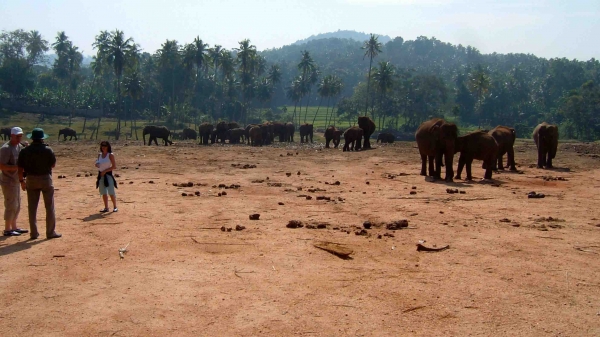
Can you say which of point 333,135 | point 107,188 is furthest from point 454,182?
point 333,135

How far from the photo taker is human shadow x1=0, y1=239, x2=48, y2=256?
9163mm

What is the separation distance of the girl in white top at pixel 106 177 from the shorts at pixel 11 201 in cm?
223

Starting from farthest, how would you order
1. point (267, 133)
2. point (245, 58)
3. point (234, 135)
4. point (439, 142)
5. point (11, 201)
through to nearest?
point (245, 58) → point (234, 135) → point (267, 133) → point (439, 142) → point (11, 201)

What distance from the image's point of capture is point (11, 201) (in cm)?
1027

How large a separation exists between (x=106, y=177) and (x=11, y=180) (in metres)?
2.45

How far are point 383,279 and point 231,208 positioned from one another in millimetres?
5942

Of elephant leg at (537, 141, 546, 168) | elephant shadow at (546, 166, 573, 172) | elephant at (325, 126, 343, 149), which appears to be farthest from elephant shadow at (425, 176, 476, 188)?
elephant at (325, 126, 343, 149)

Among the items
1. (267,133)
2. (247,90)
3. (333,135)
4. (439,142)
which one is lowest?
(267,133)

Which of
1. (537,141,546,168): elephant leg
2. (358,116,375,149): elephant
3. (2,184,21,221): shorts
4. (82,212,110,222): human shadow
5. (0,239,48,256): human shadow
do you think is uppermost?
Answer: (358,116,375,149): elephant

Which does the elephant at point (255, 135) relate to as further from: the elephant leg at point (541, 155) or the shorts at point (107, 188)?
the shorts at point (107, 188)

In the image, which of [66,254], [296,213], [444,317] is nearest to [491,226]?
[296,213]

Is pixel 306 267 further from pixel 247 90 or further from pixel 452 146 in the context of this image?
pixel 247 90

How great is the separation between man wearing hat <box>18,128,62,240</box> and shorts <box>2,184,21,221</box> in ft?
1.53

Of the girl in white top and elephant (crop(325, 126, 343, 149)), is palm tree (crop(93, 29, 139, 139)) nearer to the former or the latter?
elephant (crop(325, 126, 343, 149))
